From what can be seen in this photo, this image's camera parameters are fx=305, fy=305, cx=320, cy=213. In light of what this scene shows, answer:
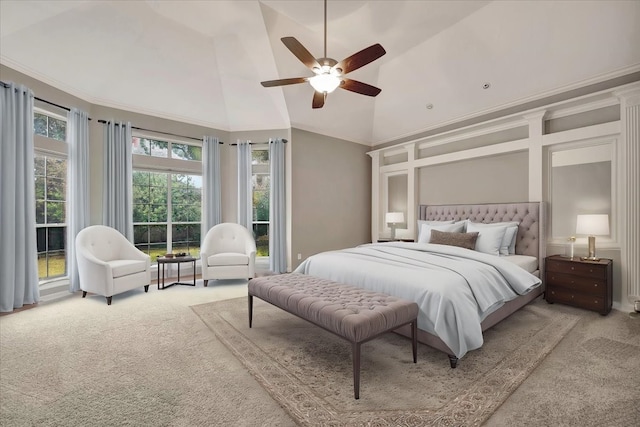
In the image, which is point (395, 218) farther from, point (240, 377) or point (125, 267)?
point (125, 267)

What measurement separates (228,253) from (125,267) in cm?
156

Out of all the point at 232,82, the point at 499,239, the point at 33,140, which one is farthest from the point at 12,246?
the point at 499,239

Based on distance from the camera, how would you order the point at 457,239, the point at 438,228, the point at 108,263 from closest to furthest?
the point at 108,263, the point at 457,239, the point at 438,228

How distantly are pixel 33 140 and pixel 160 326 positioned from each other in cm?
307

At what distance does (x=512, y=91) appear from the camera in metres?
4.45

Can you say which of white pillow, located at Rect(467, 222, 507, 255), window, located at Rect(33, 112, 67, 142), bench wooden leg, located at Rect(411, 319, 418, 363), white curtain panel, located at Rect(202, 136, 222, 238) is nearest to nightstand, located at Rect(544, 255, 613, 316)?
white pillow, located at Rect(467, 222, 507, 255)

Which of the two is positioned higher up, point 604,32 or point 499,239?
point 604,32

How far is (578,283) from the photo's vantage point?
3615 mm

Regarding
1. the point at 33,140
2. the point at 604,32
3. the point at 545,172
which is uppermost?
the point at 604,32

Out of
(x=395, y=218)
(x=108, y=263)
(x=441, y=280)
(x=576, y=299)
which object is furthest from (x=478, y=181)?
(x=108, y=263)

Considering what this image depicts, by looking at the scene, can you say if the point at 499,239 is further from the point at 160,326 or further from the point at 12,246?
the point at 12,246

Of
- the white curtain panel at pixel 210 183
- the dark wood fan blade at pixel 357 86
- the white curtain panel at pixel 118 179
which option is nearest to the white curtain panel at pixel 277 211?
the white curtain panel at pixel 210 183

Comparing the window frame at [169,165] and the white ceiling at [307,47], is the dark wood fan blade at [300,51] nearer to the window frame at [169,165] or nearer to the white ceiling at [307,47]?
the white ceiling at [307,47]

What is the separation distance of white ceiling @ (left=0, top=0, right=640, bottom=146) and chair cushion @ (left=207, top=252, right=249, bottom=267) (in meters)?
2.64
